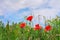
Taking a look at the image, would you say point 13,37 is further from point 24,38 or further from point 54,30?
point 54,30

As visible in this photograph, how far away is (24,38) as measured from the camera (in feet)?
11.4

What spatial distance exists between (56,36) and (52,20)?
458 millimetres

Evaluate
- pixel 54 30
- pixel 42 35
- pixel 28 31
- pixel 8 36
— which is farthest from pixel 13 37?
pixel 54 30

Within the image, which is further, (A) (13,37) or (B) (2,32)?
(B) (2,32)

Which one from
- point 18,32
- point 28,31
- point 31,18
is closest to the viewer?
point 31,18

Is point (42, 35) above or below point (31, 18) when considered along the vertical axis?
below

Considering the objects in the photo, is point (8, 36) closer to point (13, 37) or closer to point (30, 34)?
point (13, 37)

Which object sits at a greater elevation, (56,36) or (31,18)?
(31,18)

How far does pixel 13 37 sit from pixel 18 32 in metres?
0.21

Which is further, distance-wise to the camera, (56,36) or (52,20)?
(52,20)

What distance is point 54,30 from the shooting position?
145 inches

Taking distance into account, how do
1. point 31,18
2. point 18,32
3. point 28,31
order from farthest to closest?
point 18,32, point 28,31, point 31,18

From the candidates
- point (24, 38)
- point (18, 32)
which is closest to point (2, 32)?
point (18, 32)

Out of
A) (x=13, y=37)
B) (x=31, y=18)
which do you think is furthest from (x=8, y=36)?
(x=31, y=18)
